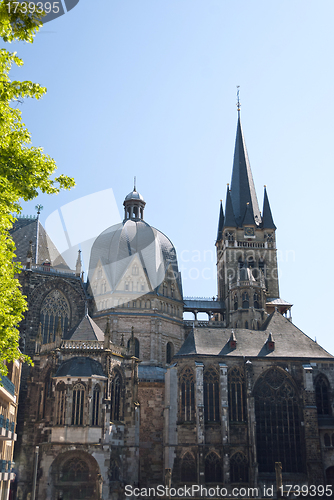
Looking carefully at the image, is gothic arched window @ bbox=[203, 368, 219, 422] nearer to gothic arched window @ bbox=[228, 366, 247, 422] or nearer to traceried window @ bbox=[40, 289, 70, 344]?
gothic arched window @ bbox=[228, 366, 247, 422]

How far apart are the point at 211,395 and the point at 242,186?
36.1 m

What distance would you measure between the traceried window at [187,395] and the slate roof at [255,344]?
1902mm

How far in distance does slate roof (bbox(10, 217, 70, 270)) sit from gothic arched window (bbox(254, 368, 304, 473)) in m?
Result: 24.8

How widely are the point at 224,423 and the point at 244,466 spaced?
148 inches

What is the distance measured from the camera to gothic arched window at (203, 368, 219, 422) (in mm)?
46031

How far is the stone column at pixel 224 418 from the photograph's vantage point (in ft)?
143

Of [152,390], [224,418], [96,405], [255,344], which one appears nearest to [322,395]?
[255,344]

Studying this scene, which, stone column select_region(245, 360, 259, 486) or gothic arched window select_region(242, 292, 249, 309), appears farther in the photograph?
gothic arched window select_region(242, 292, 249, 309)

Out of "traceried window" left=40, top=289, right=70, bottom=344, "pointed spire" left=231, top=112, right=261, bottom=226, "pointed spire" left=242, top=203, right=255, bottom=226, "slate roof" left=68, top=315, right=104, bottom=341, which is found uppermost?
"pointed spire" left=231, top=112, right=261, bottom=226

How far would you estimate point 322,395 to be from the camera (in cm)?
4812

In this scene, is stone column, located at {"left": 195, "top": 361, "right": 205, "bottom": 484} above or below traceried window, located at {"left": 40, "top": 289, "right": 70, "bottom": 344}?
below

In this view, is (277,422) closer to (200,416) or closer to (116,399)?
(200,416)

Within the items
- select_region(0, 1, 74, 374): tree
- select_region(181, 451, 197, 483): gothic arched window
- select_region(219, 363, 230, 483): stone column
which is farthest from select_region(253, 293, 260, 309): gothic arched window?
select_region(0, 1, 74, 374): tree

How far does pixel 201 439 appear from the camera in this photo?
44.4m
